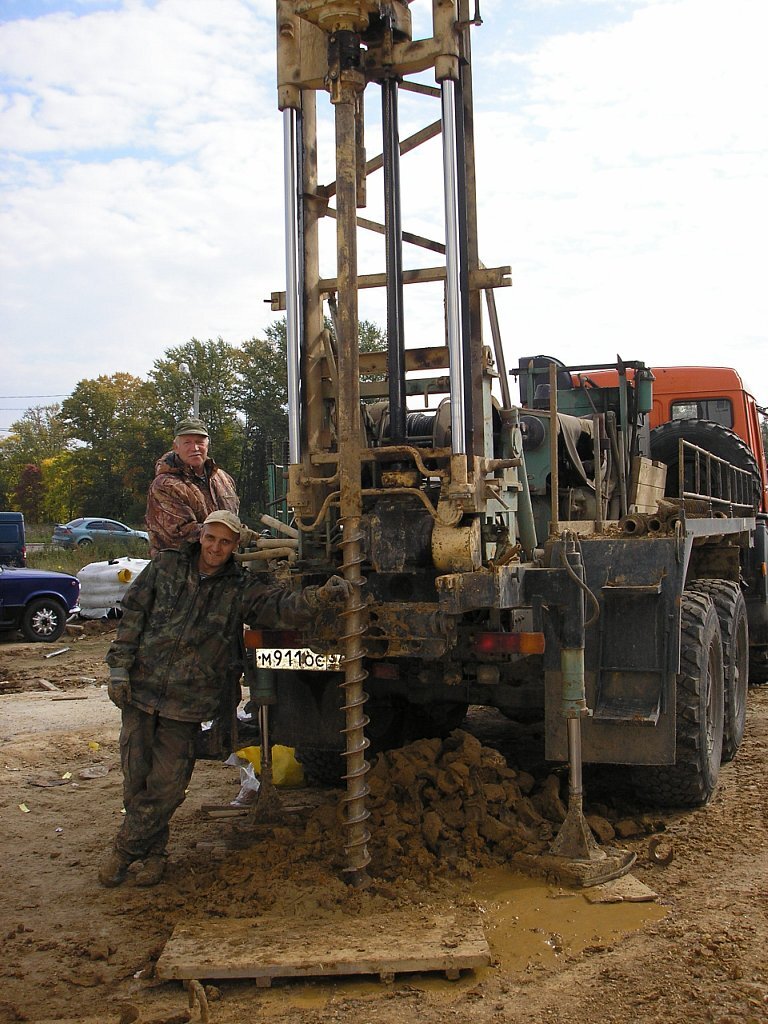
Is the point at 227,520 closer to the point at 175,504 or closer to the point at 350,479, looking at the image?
the point at 175,504

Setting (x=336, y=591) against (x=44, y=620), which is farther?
(x=44, y=620)

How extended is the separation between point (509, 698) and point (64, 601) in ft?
36.8

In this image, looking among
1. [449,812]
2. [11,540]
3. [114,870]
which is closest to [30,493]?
[11,540]

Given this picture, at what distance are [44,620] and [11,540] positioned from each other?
22.8 feet

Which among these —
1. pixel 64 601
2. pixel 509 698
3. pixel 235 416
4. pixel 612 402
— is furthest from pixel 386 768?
pixel 235 416

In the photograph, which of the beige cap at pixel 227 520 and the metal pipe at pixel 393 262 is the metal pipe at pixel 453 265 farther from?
the beige cap at pixel 227 520

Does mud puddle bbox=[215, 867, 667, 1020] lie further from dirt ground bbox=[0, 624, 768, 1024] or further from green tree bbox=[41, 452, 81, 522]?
green tree bbox=[41, 452, 81, 522]

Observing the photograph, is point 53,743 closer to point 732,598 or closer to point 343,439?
point 343,439

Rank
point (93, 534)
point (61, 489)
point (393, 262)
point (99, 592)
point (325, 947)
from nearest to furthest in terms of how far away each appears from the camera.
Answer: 1. point (325, 947)
2. point (393, 262)
3. point (99, 592)
4. point (93, 534)
5. point (61, 489)

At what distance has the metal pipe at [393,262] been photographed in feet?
16.5

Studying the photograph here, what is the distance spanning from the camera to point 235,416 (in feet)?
166

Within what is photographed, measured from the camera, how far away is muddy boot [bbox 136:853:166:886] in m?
4.76

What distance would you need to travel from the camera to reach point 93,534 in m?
32.3

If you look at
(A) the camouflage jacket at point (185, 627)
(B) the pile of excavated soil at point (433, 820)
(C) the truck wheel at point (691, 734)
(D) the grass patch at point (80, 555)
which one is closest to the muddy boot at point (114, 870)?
(B) the pile of excavated soil at point (433, 820)
